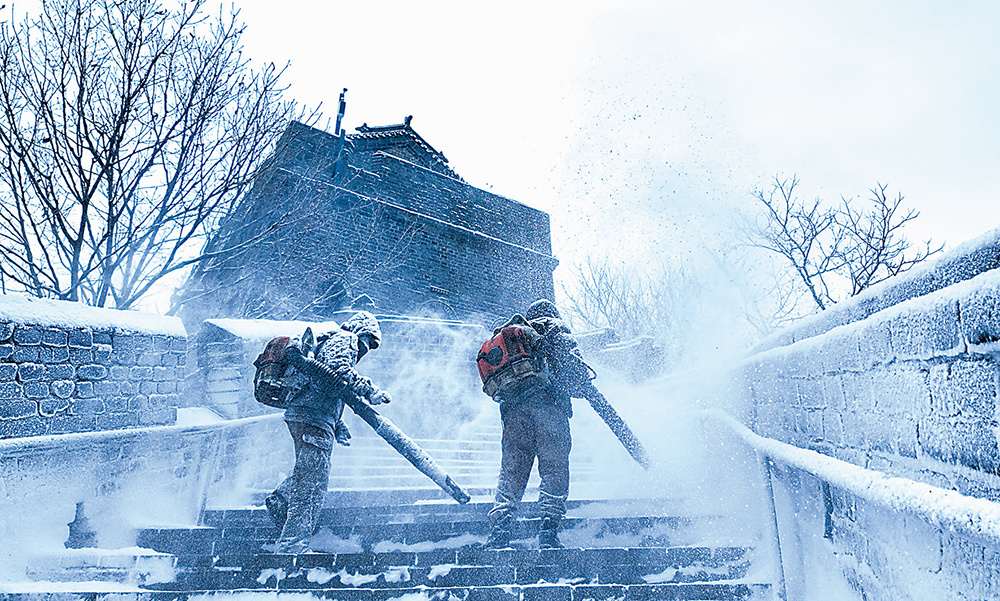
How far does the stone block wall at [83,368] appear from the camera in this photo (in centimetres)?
353

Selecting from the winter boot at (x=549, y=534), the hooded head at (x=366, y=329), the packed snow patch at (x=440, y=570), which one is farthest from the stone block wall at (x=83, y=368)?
the winter boot at (x=549, y=534)

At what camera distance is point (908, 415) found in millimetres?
1830

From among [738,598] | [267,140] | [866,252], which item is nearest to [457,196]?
[267,140]

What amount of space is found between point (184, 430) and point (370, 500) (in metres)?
1.83

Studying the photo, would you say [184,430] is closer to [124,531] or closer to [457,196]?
[124,531]

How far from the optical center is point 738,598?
2906 mm

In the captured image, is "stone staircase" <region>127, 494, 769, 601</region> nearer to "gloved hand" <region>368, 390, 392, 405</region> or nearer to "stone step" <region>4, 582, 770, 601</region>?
"stone step" <region>4, 582, 770, 601</region>

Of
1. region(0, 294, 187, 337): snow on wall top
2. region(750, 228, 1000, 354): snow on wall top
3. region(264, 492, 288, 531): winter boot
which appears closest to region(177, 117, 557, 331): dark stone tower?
region(0, 294, 187, 337): snow on wall top

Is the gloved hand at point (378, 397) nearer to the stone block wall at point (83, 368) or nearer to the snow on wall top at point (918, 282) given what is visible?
the stone block wall at point (83, 368)

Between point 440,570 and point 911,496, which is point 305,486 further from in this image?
point 911,496

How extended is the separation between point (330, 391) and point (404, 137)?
578 inches

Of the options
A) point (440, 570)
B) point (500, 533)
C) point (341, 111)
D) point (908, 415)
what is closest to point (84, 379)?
point (440, 570)

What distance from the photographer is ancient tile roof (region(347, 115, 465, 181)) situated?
54.9 ft

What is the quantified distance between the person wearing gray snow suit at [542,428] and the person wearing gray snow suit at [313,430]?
1.05 metres
